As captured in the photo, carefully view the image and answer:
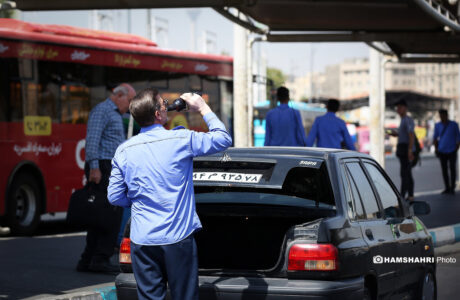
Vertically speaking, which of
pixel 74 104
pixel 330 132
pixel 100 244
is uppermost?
pixel 74 104

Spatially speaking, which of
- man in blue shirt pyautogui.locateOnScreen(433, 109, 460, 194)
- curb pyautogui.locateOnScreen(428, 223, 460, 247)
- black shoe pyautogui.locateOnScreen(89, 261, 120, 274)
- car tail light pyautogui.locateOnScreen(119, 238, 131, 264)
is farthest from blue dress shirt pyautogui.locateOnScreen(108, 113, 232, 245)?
man in blue shirt pyautogui.locateOnScreen(433, 109, 460, 194)

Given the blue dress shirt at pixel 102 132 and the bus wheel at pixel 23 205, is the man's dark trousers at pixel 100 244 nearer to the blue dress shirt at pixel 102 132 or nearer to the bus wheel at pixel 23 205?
the blue dress shirt at pixel 102 132

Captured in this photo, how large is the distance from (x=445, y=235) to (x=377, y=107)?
10.4m

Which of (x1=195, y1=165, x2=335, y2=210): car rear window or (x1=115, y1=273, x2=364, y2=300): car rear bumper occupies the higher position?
(x1=195, y1=165, x2=335, y2=210): car rear window

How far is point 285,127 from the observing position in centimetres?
1300

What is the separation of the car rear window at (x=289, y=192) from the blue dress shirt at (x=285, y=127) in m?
6.71

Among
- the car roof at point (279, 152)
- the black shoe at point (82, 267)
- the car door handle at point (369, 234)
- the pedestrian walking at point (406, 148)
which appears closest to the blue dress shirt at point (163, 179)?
the car roof at point (279, 152)

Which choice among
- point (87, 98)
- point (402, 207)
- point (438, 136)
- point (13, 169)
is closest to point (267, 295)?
point (402, 207)

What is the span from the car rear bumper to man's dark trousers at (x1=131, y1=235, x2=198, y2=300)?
70 cm

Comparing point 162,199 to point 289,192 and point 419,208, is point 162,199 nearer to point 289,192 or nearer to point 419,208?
point 289,192

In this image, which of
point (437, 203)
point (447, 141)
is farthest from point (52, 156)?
point (447, 141)

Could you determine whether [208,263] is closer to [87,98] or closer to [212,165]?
[212,165]

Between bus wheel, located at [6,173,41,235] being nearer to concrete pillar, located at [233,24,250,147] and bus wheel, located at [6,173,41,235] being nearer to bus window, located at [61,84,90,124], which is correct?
bus window, located at [61,84,90,124]

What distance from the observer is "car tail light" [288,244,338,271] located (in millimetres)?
5535
